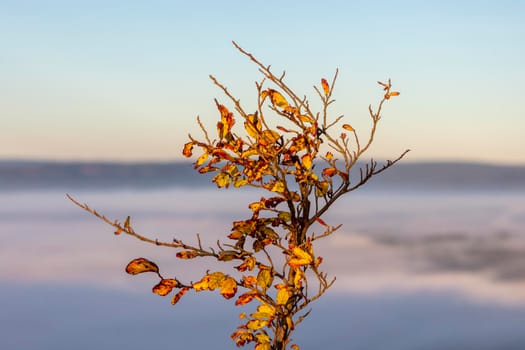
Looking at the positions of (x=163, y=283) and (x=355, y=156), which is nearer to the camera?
(x=163, y=283)

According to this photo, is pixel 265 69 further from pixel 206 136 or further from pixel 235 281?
pixel 235 281

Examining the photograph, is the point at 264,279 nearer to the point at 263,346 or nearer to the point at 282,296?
the point at 282,296

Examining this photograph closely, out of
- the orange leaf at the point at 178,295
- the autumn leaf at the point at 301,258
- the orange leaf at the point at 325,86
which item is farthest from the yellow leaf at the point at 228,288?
the orange leaf at the point at 325,86

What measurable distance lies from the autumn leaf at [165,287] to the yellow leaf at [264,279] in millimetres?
604

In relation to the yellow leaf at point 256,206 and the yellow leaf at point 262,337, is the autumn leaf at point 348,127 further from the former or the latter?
the yellow leaf at point 262,337

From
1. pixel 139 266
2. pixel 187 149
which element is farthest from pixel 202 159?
pixel 139 266

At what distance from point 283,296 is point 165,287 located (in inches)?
33.9

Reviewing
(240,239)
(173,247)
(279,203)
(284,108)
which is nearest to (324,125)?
(284,108)

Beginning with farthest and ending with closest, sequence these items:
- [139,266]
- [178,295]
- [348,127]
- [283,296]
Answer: [348,127] < [283,296] < [178,295] < [139,266]

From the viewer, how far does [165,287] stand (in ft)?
14.7

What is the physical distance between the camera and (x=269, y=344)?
4.73m

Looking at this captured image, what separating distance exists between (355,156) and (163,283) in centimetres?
172

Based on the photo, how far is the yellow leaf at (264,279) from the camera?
4.57m

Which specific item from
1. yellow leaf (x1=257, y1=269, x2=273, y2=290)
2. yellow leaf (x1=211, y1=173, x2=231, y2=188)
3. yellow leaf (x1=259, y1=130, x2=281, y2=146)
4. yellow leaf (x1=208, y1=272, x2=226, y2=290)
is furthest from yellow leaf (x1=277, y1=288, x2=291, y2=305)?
yellow leaf (x1=259, y1=130, x2=281, y2=146)
